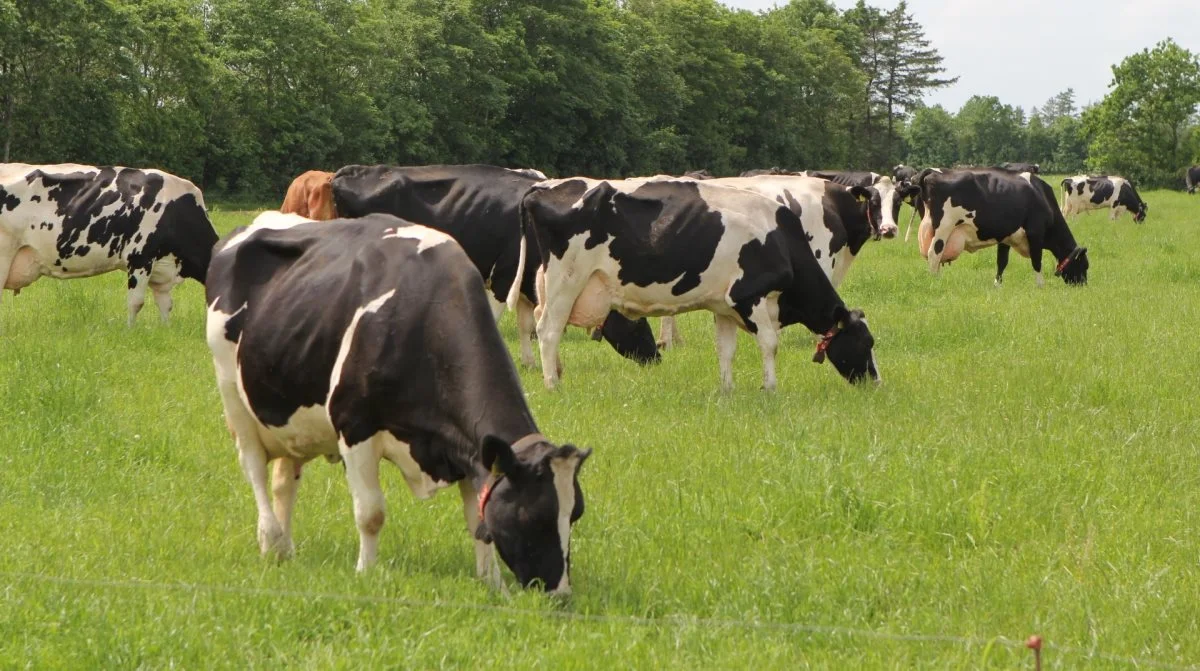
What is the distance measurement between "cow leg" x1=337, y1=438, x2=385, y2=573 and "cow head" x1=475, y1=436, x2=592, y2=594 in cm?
66

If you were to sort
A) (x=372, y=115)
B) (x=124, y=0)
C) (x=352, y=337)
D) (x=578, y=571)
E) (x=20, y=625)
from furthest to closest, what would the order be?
(x=372, y=115), (x=124, y=0), (x=578, y=571), (x=352, y=337), (x=20, y=625)

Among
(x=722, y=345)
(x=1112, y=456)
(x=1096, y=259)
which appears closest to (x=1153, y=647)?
(x=1112, y=456)

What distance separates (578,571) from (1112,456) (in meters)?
4.10

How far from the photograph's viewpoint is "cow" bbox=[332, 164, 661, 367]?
48.0 ft

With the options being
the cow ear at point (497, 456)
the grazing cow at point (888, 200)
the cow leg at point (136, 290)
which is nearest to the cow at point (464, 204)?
the cow leg at point (136, 290)

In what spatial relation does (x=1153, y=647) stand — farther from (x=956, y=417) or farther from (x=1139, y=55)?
(x=1139, y=55)

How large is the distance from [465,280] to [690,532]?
193cm

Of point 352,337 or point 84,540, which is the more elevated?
point 352,337

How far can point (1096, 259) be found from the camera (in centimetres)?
2553

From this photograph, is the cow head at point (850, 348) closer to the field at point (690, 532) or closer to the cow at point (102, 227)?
the field at point (690, 532)

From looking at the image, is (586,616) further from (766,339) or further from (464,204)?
(464,204)

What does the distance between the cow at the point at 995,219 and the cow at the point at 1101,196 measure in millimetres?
23157

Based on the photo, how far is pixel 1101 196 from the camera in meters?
45.4

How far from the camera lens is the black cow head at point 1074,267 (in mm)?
21609
